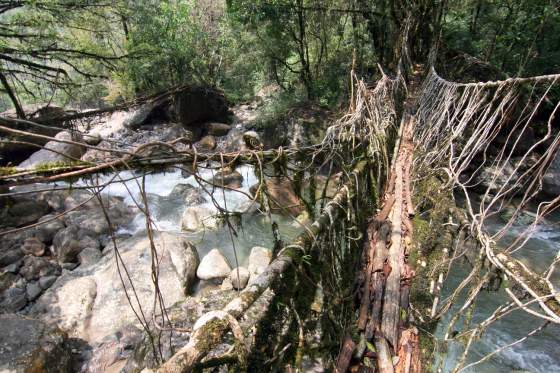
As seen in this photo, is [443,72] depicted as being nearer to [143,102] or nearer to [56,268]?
[56,268]

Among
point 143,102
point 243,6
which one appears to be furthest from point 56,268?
point 143,102

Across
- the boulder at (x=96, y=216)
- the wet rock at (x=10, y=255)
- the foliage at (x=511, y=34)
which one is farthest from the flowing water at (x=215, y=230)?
the foliage at (x=511, y=34)

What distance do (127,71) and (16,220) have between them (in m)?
7.50

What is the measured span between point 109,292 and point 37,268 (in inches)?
64.0

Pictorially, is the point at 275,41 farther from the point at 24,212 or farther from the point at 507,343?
the point at 507,343

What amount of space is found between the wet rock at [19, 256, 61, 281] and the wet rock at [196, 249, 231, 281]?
2.35 metres

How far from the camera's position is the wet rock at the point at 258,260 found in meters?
4.62

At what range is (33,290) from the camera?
4.61 m

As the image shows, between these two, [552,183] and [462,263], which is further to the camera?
[552,183]

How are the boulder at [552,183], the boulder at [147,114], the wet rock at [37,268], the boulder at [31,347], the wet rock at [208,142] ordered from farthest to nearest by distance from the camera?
the boulder at [147,114] < the wet rock at [208,142] < the boulder at [552,183] < the wet rock at [37,268] < the boulder at [31,347]

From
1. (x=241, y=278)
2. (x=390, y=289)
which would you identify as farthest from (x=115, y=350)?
(x=390, y=289)

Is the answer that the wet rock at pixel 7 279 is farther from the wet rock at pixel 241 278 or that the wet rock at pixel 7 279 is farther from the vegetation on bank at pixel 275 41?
the vegetation on bank at pixel 275 41

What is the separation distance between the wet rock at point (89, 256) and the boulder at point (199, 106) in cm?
673

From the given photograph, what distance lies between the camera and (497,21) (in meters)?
7.51
